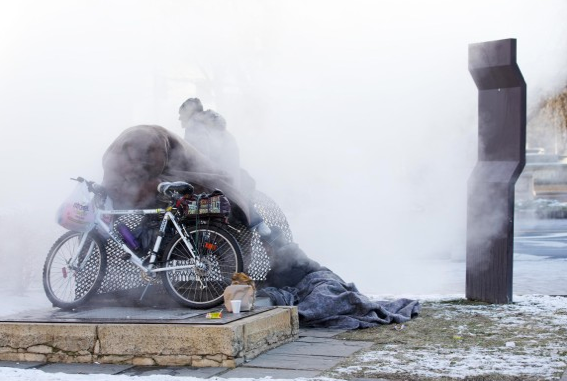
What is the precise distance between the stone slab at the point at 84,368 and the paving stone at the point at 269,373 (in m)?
0.71

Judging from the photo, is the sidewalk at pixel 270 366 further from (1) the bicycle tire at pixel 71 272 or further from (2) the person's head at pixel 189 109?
(2) the person's head at pixel 189 109

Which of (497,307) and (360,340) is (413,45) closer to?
(497,307)

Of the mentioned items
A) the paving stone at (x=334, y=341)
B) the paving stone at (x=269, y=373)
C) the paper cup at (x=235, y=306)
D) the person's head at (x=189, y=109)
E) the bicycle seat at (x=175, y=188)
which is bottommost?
the paving stone at (x=334, y=341)

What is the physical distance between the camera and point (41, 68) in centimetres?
738

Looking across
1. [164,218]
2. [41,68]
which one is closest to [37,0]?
[41,68]

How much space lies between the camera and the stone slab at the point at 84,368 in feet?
16.2

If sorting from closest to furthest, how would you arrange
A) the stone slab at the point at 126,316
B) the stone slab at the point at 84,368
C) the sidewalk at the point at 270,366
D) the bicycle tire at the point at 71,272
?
the sidewalk at the point at 270,366
the stone slab at the point at 84,368
the stone slab at the point at 126,316
the bicycle tire at the point at 71,272

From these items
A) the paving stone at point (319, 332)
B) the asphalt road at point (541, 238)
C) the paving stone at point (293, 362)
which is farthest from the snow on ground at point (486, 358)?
the asphalt road at point (541, 238)

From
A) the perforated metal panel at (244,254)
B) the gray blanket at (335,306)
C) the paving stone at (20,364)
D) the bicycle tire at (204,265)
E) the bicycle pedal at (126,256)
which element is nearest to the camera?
the paving stone at (20,364)

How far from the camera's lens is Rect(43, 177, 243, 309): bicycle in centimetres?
602

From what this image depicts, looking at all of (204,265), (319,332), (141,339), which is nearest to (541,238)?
(319,332)

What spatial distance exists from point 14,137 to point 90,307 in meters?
2.26

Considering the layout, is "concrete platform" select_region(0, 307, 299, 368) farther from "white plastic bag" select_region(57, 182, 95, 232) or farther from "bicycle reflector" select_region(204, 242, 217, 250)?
"white plastic bag" select_region(57, 182, 95, 232)

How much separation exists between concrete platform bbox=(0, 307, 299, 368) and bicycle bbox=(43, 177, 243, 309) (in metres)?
0.42
